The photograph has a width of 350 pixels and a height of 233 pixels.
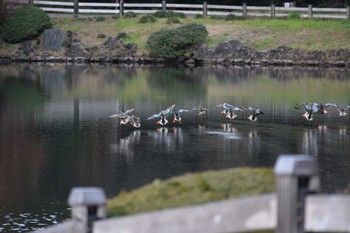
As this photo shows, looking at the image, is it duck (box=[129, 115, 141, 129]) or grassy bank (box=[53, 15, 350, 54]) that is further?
grassy bank (box=[53, 15, 350, 54])

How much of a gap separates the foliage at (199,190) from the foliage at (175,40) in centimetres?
6529

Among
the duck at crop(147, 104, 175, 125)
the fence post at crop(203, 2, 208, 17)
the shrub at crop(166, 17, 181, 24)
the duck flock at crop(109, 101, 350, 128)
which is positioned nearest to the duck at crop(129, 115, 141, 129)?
the duck flock at crop(109, 101, 350, 128)

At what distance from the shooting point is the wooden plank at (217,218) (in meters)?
7.13

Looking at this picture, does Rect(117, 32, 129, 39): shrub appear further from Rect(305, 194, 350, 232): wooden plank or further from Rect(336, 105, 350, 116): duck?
Rect(305, 194, 350, 232): wooden plank

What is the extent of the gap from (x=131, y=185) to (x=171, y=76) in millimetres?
39119

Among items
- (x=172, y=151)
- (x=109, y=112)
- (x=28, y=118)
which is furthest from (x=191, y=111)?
(x=172, y=151)

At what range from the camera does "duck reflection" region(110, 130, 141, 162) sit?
30.9 m

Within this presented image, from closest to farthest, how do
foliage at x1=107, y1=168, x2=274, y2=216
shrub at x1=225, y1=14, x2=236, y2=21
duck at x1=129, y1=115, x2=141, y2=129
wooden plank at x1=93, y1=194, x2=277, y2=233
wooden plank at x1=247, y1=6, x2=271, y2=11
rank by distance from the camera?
1. wooden plank at x1=93, y1=194, x2=277, y2=233
2. foliage at x1=107, y1=168, x2=274, y2=216
3. duck at x1=129, y1=115, x2=141, y2=129
4. shrub at x1=225, y1=14, x2=236, y2=21
5. wooden plank at x1=247, y1=6, x2=271, y2=11

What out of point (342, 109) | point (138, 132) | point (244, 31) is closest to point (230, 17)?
point (244, 31)

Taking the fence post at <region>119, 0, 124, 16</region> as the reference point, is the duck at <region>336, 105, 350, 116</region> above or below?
below

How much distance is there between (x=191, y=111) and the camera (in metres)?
43.2

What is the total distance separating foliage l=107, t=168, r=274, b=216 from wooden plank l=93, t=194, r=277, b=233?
3.76 feet

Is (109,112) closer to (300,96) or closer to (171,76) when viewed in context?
(300,96)

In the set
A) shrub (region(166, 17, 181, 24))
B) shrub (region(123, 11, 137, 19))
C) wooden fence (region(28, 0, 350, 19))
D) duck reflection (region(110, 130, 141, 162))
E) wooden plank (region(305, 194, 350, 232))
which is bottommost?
duck reflection (region(110, 130, 141, 162))
